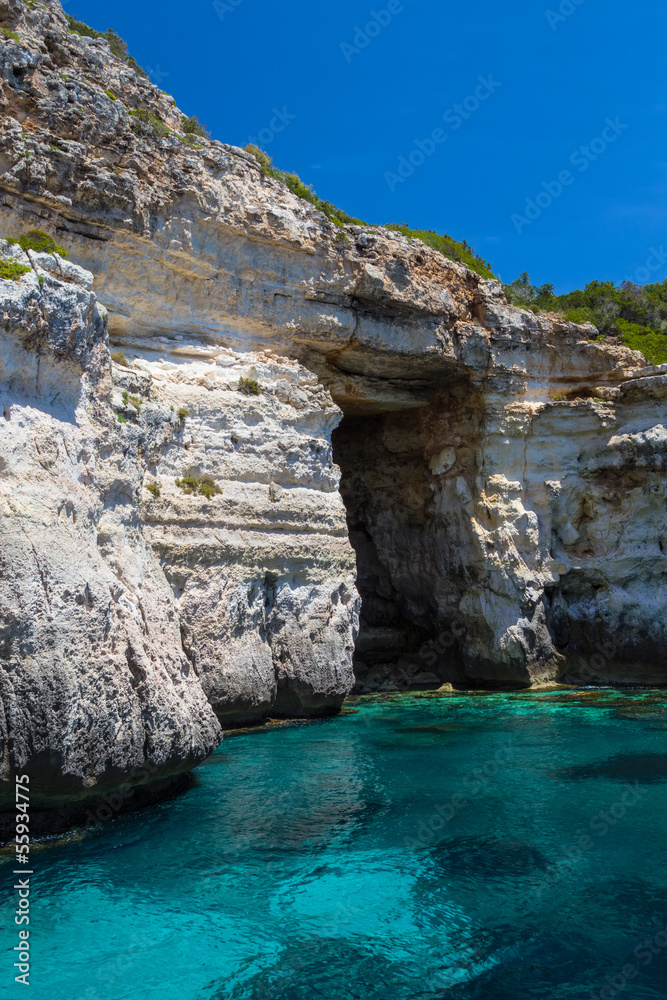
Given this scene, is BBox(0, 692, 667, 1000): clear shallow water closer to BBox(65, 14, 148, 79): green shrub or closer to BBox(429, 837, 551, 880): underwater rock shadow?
BBox(429, 837, 551, 880): underwater rock shadow

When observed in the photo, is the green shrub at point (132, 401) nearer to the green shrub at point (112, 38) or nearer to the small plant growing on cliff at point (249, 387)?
the small plant growing on cliff at point (249, 387)

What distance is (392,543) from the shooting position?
2191 cm

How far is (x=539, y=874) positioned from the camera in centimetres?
676

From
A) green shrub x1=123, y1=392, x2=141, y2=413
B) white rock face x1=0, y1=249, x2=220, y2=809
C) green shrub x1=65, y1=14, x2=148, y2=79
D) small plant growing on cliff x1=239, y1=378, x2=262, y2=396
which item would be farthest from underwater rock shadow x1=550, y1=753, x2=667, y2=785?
green shrub x1=65, y1=14, x2=148, y2=79

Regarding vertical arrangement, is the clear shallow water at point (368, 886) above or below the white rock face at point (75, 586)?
below

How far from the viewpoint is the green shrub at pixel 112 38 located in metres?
15.4

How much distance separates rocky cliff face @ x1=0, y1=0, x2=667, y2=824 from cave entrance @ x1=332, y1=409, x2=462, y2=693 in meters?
0.09

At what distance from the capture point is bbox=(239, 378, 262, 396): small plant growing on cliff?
15.1 m

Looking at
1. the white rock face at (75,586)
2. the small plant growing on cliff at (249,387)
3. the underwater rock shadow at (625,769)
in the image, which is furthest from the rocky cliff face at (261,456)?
the underwater rock shadow at (625,769)

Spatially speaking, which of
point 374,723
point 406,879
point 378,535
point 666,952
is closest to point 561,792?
point 406,879

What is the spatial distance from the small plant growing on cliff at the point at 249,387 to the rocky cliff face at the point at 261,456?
5.5 inches

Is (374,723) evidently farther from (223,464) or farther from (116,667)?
(116,667)

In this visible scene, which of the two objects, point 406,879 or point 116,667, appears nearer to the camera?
point 406,879

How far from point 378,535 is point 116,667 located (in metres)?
15.0
